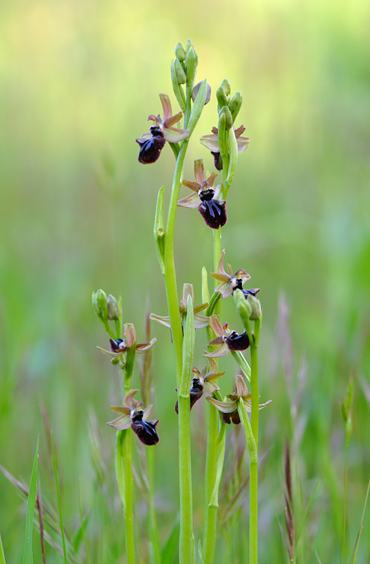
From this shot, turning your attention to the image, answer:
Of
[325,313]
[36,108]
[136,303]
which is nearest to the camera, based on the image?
[325,313]

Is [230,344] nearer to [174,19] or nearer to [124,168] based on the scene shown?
[124,168]

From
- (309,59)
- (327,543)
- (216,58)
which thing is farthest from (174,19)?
(327,543)

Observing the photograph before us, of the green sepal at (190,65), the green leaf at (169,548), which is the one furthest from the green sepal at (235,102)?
the green leaf at (169,548)

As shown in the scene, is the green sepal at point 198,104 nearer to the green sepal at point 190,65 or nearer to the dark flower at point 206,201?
the green sepal at point 190,65

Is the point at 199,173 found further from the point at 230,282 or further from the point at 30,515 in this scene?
the point at 30,515

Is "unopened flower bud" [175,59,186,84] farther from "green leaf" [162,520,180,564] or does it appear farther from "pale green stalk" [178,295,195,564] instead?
"green leaf" [162,520,180,564]

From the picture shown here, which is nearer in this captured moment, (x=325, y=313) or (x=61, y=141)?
(x=325, y=313)

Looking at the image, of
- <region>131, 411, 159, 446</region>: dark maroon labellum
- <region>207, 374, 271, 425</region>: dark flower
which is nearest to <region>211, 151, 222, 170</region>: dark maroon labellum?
<region>207, 374, 271, 425</region>: dark flower
